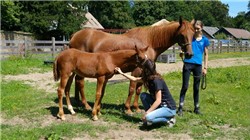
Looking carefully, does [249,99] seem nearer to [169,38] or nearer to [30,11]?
[169,38]

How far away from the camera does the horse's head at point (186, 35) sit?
674 cm

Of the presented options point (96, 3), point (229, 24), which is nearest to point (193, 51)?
point (96, 3)

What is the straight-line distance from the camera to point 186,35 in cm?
677

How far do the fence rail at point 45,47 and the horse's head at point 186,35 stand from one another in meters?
14.6

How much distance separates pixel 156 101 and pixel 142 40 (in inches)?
71.7

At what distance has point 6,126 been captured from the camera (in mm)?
6191

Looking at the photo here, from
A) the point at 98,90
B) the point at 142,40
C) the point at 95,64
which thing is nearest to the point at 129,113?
the point at 98,90

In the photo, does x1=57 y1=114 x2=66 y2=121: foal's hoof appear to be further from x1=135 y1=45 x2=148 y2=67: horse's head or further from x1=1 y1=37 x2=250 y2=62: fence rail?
x1=1 y1=37 x2=250 y2=62: fence rail

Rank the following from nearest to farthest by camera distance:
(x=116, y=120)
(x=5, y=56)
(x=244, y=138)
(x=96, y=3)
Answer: (x=244, y=138), (x=116, y=120), (x=5, y=56), (x=96, y=3)

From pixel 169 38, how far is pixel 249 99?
13.0 feet

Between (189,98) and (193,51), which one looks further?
(189,98)

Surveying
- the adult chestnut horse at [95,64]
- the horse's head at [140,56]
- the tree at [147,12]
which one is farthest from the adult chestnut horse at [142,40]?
the tree at [147,12]

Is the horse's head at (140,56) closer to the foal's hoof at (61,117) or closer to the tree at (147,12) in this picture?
the foal's hoof at (61,117)

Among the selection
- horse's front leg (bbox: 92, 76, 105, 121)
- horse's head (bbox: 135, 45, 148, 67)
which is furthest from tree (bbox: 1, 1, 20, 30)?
horse's head (bbox: 135, 45, 148, 67)
